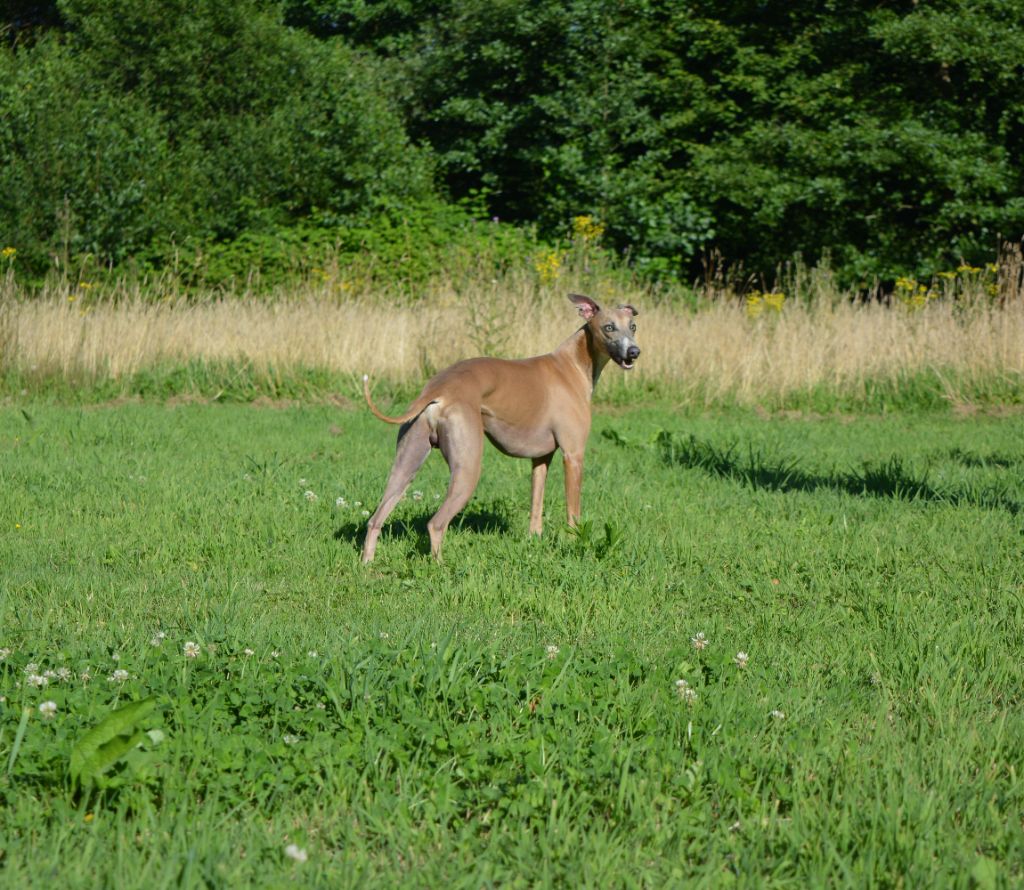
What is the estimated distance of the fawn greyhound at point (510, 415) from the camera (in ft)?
18.1

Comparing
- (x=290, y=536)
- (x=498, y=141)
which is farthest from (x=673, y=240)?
(x=290, y=536)

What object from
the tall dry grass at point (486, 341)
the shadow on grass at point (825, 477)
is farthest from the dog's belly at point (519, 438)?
the tall dry grass at point (486, 341)

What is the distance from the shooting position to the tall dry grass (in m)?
12.3

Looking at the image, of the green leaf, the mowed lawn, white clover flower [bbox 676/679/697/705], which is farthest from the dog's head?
the green leaf

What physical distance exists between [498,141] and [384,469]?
18862 mm

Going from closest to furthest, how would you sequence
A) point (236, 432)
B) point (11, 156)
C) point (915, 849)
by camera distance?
point (915, 849), point (236, 432), point (11, 156)

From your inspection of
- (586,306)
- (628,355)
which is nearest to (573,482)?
(628,355)

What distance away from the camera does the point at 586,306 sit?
6652 millimetres

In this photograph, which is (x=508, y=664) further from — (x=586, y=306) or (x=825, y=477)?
(x=825, y=477)

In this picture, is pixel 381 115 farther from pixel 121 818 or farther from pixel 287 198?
pixel 121 818

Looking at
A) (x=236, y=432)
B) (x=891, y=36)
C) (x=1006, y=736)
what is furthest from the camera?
(x=891, y=36)

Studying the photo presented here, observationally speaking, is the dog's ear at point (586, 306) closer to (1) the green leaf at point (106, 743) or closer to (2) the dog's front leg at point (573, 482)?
(2) the dog's front leg at point (573, 482)

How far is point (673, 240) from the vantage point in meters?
23.6

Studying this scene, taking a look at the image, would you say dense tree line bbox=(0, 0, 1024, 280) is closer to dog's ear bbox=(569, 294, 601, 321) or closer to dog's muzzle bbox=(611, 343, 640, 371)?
dog's ear bbox=(569, 294, 601, 321)
